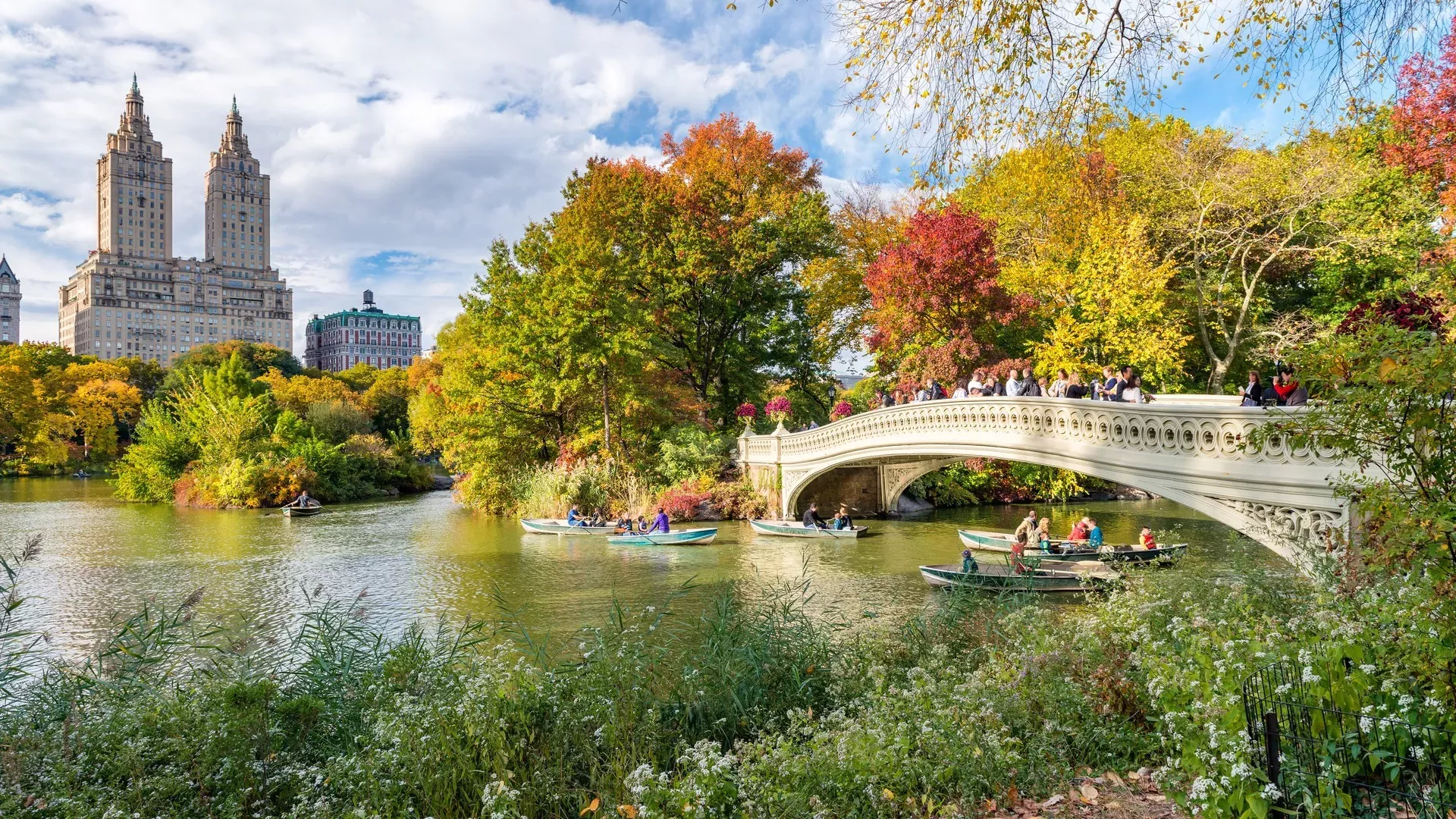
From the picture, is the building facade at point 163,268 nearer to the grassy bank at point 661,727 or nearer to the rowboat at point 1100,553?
the rowboat at point 1100,553

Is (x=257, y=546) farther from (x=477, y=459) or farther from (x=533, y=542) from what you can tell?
(x=477, y=459)

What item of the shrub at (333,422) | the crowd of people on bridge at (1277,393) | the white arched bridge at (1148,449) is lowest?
the white arched bridge at (1148,449)

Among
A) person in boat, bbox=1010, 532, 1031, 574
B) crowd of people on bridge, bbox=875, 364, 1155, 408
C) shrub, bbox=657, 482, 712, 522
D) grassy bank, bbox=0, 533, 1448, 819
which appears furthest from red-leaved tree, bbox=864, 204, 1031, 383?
grassy bank, bbox=0, 533, 1448, 819

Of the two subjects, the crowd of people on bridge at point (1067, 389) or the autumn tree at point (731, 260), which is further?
the autumn tree at point (731, 260)

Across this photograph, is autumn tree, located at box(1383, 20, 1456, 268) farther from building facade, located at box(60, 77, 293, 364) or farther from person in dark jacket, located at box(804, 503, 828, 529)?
building facade, located at box(60, 77, 293, 364)

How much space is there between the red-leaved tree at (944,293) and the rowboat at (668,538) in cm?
751

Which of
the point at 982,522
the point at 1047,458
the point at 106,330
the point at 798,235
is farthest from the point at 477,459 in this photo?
the point at 106,330

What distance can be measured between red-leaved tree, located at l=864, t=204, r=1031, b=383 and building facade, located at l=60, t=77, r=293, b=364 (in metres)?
126

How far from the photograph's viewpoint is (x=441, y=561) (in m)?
18.0

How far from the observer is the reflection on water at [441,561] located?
42.6ft

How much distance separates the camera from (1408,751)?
11.2 ft

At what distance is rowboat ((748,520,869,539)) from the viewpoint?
66.8 ft

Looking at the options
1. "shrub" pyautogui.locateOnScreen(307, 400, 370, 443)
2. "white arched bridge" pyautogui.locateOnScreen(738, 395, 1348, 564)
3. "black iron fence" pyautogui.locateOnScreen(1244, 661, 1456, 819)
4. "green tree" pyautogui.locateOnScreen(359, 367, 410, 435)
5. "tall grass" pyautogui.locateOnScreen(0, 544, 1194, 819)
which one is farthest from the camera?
"green tree" pyautogui.locateOnScreen(359, 367, 410, 435)

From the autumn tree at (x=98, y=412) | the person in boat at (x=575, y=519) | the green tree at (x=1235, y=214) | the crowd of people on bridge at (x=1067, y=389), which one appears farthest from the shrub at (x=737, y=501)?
the autumn tree at (x=98, y=412)
